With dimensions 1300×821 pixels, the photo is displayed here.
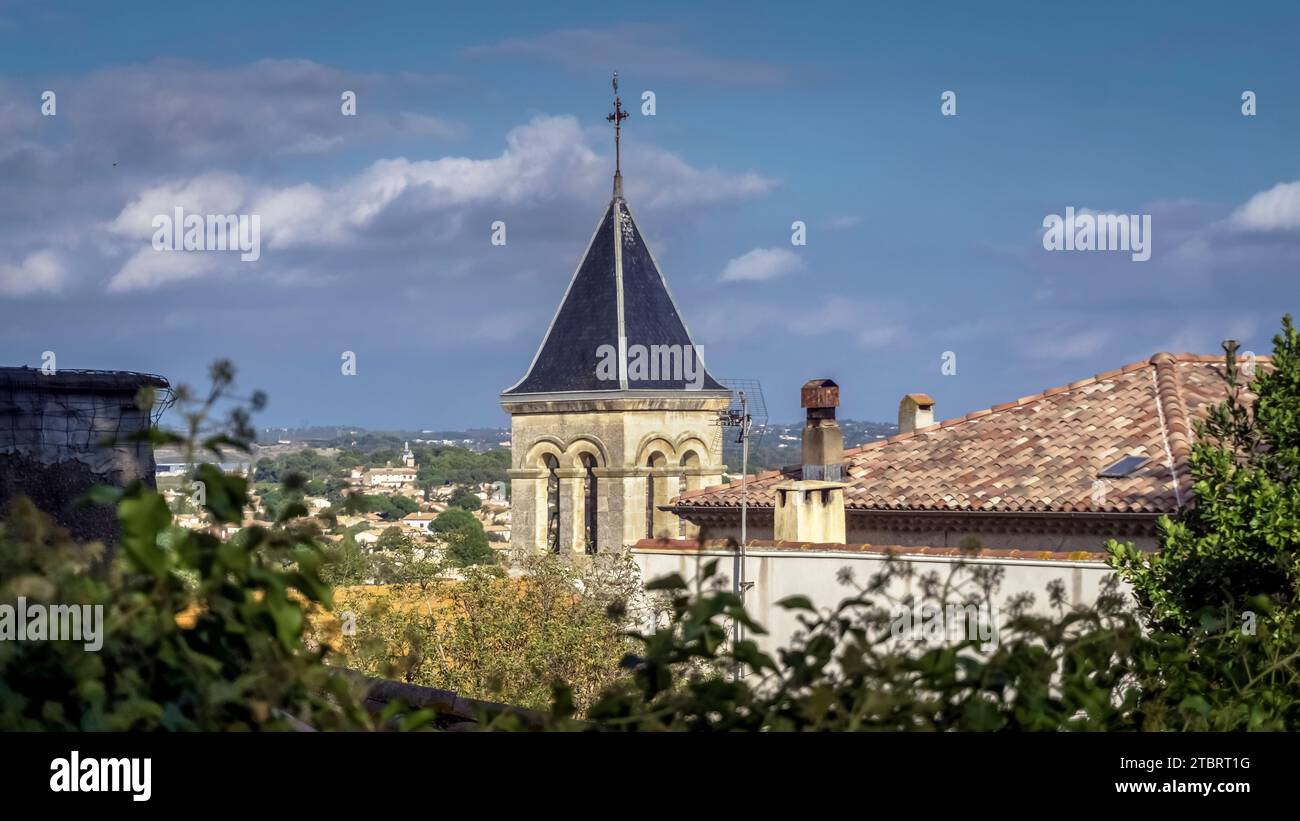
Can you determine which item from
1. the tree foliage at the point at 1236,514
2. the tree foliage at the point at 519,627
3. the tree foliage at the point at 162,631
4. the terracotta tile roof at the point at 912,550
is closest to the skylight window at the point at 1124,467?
the terracotta tile roof at the point at 912,550

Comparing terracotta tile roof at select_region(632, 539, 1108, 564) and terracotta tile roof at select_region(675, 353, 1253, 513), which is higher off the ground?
terracotta tile roof at select_region(675, 353, 1253, 513)

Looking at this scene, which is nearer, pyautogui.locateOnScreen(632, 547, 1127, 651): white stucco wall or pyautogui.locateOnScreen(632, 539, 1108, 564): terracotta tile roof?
pyautogui.locateOnScreen(632, 547, 1127, 651): white stucco wall

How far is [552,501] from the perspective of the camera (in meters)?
45.1

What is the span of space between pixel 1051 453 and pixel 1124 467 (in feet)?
5.11

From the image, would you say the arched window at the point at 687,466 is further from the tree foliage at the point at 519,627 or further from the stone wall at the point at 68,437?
the stone wall at the point at 68,437

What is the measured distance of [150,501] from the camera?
74.5 inches

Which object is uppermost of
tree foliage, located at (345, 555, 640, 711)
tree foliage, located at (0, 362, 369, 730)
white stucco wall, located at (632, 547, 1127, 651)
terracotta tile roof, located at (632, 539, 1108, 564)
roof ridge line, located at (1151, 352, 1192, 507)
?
roof ridge line, located at (1151, 352, 1192, 507)

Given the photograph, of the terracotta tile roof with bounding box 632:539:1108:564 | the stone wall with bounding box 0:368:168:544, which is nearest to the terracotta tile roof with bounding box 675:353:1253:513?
the terracotta tile roof with bounding box 632:539:1108:564

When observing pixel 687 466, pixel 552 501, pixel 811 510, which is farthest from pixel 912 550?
pixel 552 501

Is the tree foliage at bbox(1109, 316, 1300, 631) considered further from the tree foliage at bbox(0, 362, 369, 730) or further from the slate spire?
the slate spire

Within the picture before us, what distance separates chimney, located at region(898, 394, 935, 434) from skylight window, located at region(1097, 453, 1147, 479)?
7.04 m

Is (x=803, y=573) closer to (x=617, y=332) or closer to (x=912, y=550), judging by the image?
(x=912, y=550)

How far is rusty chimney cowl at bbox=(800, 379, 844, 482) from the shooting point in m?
21.5
